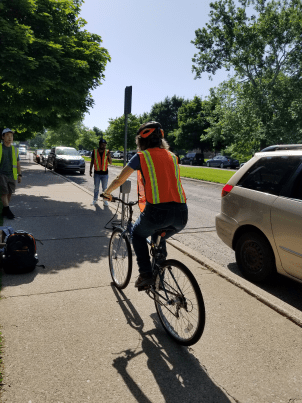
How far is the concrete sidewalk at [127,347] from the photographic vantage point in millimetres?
2348

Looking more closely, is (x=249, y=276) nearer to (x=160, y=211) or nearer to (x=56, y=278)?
(x=160, y=211)

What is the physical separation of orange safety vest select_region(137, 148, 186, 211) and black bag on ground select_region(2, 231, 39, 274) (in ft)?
7.45

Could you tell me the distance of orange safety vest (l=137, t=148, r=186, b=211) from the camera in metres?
2.90

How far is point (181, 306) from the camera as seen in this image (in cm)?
291

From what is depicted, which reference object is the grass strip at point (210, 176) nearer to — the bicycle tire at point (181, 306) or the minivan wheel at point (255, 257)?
the minivan wheel at point (255, 257)

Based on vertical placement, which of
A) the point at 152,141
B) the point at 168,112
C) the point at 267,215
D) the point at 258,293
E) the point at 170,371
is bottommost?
the point at 170,371

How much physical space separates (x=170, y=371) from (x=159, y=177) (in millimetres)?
1490

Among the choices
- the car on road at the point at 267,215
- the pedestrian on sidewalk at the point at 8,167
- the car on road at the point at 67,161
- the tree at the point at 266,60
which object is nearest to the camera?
the car on road at the point at 267,215

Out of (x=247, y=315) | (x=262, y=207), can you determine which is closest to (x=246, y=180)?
(x=262, y=207)

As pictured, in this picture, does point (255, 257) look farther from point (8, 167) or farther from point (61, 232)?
point (8, 167)

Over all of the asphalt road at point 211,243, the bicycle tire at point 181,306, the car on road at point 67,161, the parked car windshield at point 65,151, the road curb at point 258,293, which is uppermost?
the parked car windshield at point 65,151

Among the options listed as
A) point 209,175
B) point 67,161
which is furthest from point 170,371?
point 67,161

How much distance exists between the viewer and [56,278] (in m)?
4.35

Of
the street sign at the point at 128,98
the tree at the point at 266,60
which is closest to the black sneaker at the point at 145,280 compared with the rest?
the street sign at the point at 128,98
